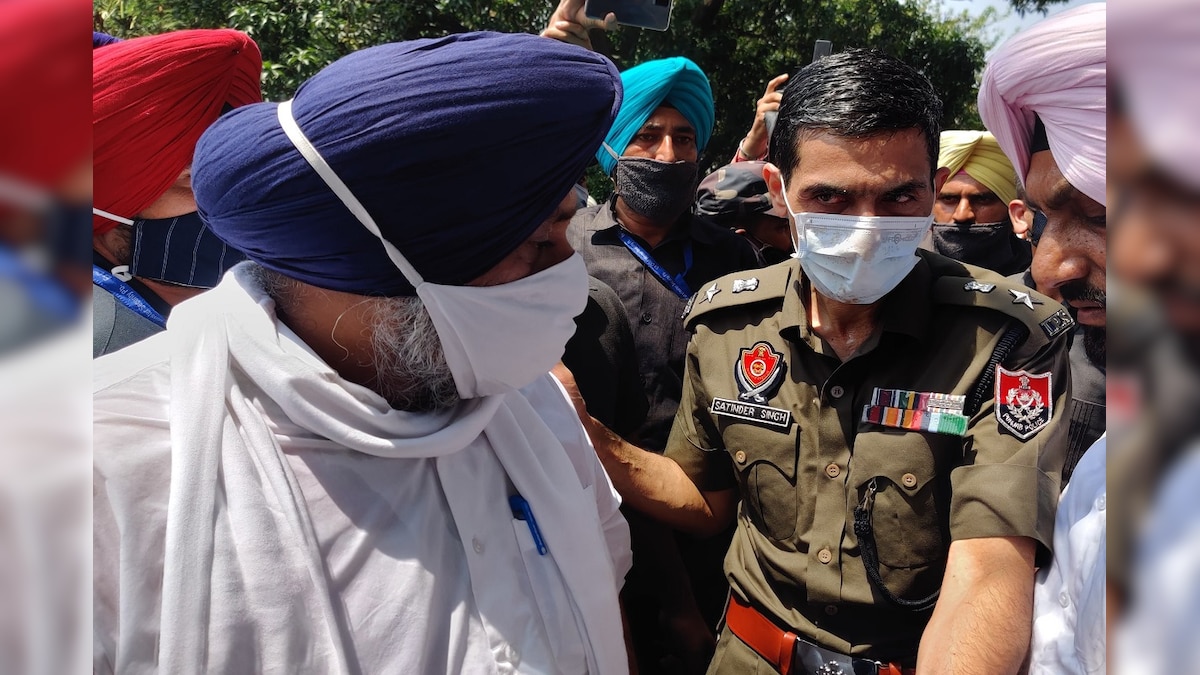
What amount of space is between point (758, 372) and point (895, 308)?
395mm

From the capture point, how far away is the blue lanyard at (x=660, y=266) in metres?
3.39

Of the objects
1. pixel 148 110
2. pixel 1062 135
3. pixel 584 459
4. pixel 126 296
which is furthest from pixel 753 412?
pixel 148 110

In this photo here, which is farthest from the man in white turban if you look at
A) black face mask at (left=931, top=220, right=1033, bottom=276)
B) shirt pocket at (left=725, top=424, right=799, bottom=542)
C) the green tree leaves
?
the green tree leaves

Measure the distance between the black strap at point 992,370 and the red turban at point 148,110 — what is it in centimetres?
206

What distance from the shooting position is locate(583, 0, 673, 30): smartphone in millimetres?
3430

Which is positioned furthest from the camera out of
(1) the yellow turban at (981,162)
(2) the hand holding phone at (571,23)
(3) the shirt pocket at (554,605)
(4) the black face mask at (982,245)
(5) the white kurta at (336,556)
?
(1) the yellow turban at (981,162)

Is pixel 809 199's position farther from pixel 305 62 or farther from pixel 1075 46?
pixel 305 62

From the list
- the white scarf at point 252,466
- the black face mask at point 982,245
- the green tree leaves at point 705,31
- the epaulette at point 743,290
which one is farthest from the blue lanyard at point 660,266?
the green tree leaves at point 705,31

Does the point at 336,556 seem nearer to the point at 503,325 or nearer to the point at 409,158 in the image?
the point at 503,325

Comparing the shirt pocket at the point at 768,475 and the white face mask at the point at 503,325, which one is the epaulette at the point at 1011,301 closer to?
the shirt pocket at the point at 768,475

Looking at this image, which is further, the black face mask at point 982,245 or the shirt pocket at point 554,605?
the black face mask at point 982,245

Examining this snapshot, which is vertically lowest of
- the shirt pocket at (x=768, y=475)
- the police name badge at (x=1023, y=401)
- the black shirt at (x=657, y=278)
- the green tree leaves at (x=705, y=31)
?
the green tree leaves at (x=705, y=31)

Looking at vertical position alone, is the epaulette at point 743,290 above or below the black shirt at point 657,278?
above

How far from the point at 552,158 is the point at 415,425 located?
543mm
